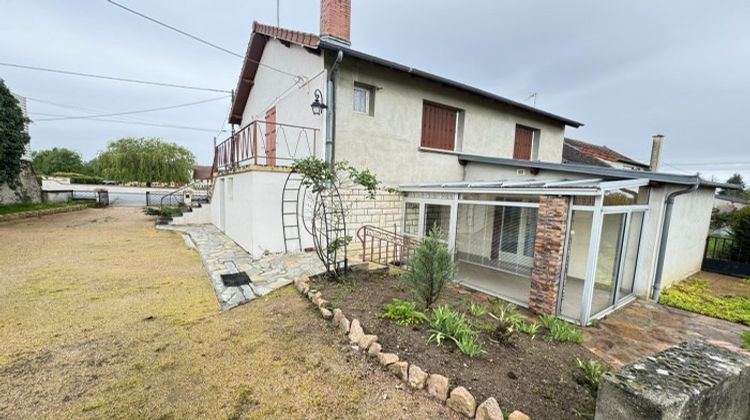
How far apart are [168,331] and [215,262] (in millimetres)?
3269

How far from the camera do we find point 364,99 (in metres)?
7.94

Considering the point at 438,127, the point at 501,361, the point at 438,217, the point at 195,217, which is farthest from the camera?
the point at 195,217

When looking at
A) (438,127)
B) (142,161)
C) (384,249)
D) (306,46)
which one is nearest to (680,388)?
(384,249)

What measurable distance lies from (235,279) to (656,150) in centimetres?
1522

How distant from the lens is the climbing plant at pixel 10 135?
1161 cm

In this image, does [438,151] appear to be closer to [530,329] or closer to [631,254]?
[631,254]

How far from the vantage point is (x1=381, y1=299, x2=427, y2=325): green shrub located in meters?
3.97

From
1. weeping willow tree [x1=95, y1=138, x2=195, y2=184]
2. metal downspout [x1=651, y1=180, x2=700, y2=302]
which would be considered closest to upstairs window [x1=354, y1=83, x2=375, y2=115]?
metal downspout [x1=651, y1=180, x2=700, y2=302]

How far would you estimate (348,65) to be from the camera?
288 inches

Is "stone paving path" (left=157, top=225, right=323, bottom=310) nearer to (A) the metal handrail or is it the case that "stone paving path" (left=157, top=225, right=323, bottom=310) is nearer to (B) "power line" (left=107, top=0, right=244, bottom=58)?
(A) the metal handrail

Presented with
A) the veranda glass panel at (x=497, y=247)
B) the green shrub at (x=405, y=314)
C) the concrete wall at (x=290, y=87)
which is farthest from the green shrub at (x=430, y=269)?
the concrete wall at (x=290, y=87)

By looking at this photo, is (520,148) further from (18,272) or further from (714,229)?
(18,272)

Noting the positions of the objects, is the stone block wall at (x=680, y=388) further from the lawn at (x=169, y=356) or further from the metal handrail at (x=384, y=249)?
the metal handrail at (x=384, y=249)

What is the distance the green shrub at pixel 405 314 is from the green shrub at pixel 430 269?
302 millimetres
